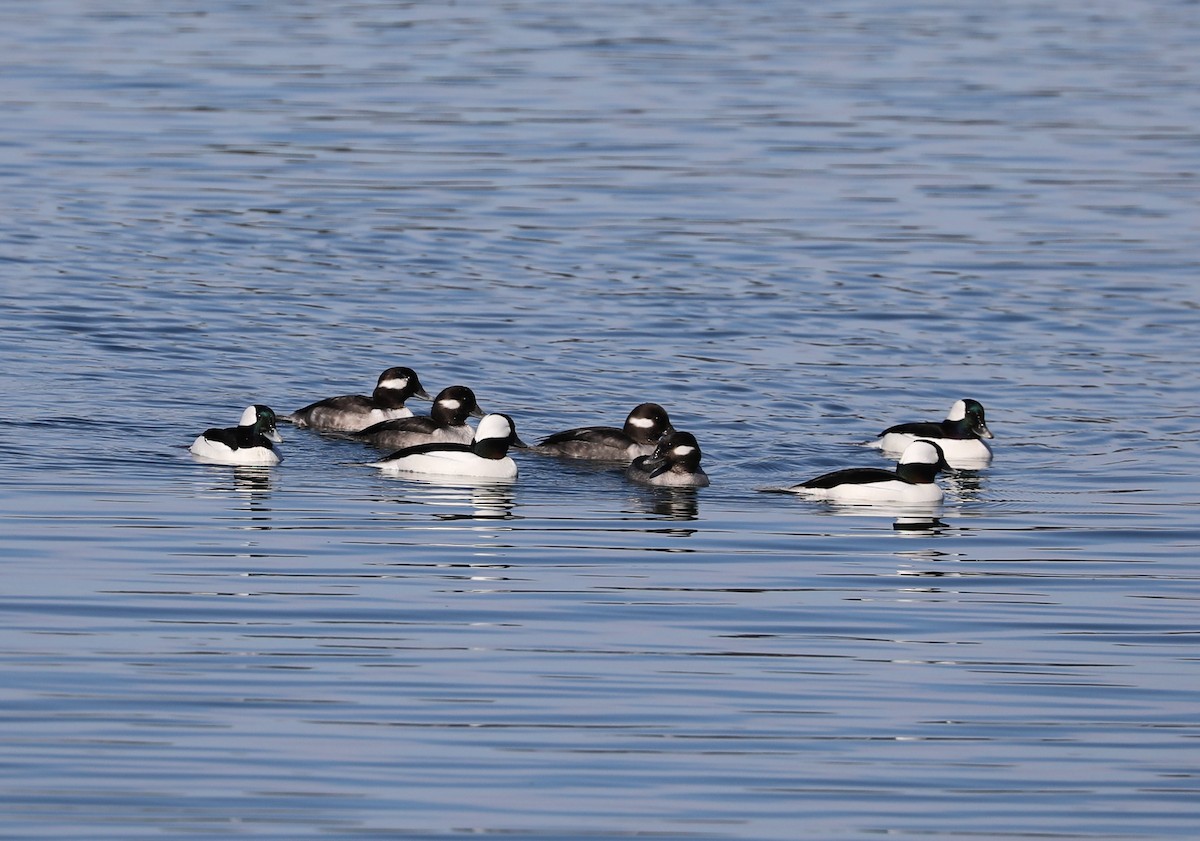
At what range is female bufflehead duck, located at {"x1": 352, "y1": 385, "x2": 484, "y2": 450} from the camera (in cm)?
2006

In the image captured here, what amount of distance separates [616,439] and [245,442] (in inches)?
124

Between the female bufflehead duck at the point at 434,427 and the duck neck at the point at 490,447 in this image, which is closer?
the duck neck at the point at 490,447

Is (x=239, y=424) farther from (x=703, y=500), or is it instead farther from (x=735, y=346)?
(x=735, y=346)

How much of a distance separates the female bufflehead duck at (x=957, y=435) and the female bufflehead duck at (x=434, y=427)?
3.76 metres

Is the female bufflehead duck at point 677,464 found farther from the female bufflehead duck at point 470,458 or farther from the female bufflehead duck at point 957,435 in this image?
the female bufflehead duck at point 957,435

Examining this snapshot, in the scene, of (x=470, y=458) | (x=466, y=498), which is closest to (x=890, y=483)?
(x=466, y=498)

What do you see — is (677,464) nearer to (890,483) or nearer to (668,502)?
(668,502)

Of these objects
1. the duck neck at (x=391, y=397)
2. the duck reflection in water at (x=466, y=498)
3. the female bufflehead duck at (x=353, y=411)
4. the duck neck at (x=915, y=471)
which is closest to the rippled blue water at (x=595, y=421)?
the duck reflection in water at (x=466, y=498)

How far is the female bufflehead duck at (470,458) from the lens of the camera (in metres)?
18.6

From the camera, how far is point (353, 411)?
20344mm

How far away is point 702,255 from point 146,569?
16202mm

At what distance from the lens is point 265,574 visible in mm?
14094

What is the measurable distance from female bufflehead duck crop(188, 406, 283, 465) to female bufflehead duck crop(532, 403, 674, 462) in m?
2.40

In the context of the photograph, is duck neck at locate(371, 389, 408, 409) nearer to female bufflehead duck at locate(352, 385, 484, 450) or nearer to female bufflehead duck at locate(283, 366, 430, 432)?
female bufflehead duck at locate(283, 366, 430, 432)
